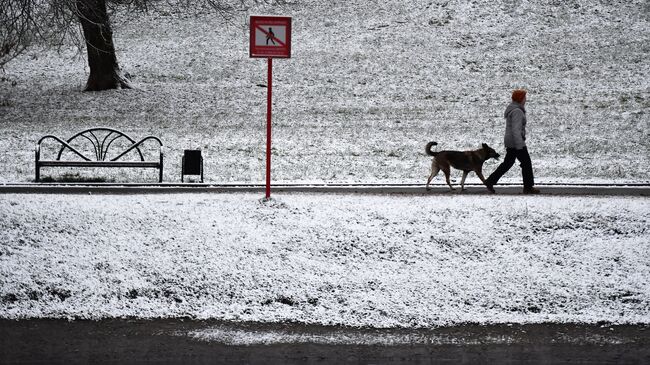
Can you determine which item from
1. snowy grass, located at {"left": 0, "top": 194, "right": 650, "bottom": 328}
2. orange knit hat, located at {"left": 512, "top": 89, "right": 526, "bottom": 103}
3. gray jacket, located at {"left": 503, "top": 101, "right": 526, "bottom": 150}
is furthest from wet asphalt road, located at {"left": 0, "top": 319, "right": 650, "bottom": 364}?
orange knit hat, located at {"left": 512, "top": 89, "right": 526, "bottom": 103}

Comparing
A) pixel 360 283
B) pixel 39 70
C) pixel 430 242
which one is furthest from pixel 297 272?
pixel 39 70

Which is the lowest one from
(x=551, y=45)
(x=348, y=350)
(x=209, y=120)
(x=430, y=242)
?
(x=348, y=350)

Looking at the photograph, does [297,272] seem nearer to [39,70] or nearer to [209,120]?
[209,120]

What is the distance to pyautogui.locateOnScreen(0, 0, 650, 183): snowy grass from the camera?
18.9 m

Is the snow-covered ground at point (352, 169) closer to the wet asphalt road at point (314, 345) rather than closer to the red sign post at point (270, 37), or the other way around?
the wet asphalt road at point (314, 345)

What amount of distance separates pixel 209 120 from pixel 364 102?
6.14 meters

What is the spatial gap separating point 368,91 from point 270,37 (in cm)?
1725

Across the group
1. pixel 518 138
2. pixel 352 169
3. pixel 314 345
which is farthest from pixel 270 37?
pixel 352 169

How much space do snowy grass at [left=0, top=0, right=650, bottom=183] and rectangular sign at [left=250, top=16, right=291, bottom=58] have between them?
5.43 meters

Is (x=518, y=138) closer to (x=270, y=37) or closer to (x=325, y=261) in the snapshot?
(x=270, y=37)

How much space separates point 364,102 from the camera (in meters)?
26.4

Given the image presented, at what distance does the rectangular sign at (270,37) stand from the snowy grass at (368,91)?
5.43m

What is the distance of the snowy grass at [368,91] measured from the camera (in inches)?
743

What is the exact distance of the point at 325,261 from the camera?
28.0ft
